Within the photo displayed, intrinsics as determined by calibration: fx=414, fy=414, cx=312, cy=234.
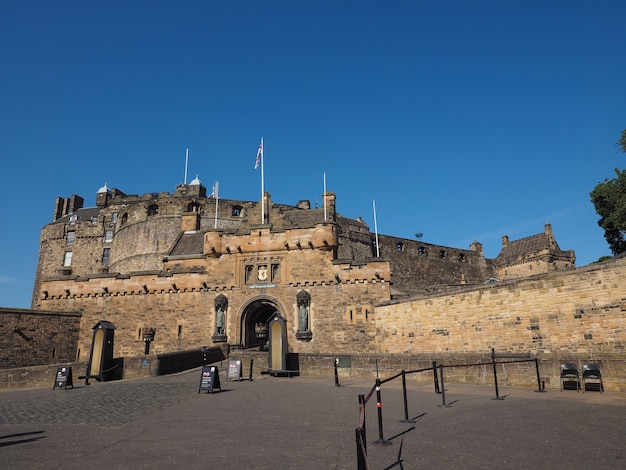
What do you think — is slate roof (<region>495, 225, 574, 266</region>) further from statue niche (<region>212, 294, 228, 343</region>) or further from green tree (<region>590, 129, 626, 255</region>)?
statue niche (<region>212, 294, 228, 343</region>)

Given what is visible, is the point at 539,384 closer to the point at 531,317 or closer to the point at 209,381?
the point at 531,317

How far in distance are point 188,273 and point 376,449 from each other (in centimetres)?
2251

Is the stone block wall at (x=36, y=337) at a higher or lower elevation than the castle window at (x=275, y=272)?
lower

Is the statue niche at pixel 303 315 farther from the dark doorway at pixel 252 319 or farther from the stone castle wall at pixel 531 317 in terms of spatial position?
the stone castle wall at pixel 531 317

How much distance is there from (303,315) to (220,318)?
5.15m

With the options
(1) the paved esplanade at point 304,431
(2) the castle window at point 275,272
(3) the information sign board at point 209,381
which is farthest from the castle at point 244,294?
(1) the paved esplanade at point 304,431

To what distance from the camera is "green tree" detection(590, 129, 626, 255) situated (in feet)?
95.5

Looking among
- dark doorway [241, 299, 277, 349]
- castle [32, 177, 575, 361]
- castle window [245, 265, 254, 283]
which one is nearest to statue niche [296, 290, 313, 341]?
castle [32, 177, 575, 361]

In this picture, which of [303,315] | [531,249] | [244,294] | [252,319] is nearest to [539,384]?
[303,315]

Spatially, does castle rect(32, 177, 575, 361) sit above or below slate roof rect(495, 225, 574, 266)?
below

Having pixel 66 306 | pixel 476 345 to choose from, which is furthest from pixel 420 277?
pixel 66 306

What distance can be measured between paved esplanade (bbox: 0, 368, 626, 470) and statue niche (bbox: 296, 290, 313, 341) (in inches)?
502

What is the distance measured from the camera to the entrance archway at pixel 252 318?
25453 millimetres

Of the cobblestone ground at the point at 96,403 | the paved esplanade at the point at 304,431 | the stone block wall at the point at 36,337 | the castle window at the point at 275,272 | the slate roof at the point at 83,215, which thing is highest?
the slate roof at the point at 83,215
